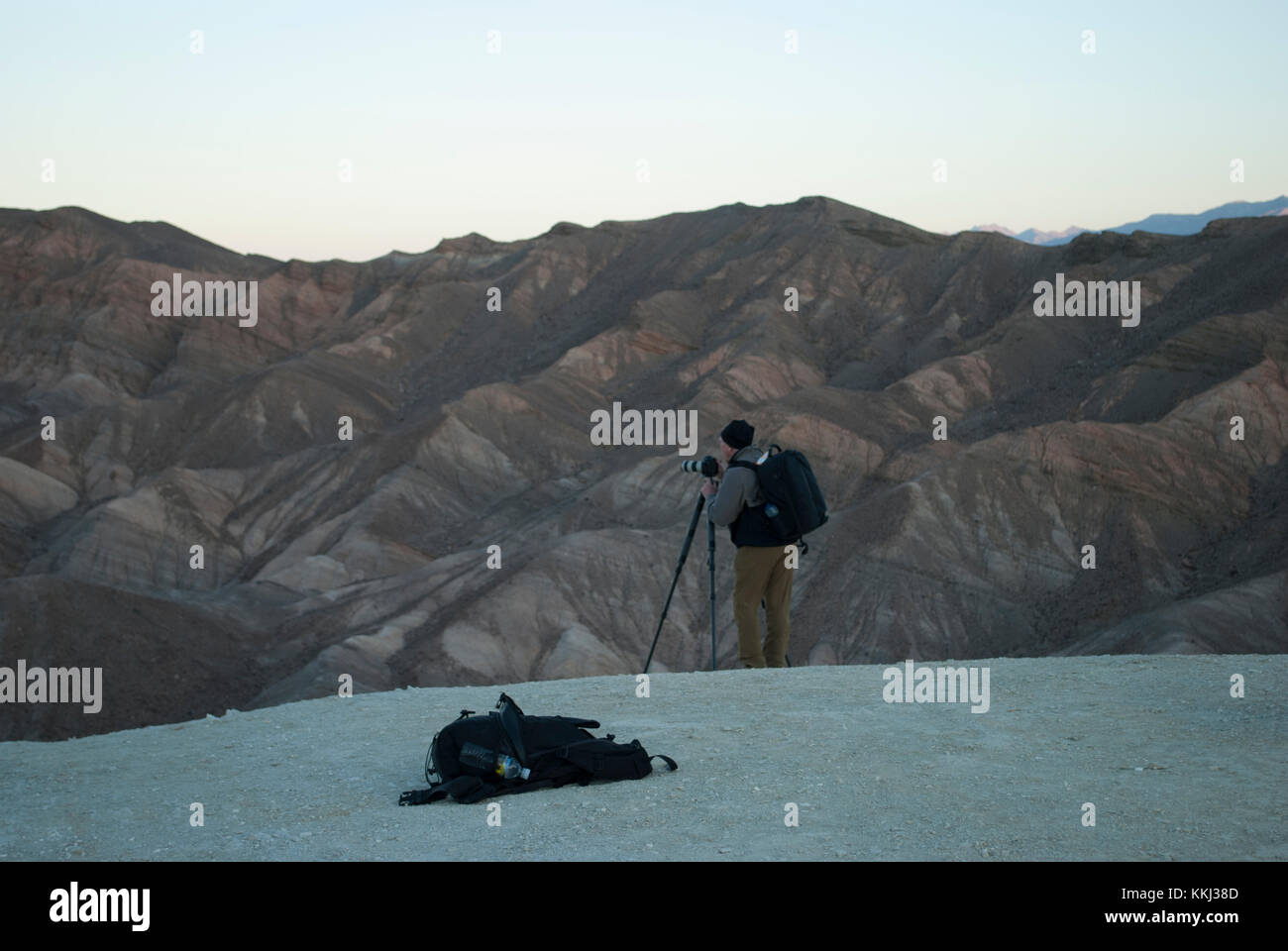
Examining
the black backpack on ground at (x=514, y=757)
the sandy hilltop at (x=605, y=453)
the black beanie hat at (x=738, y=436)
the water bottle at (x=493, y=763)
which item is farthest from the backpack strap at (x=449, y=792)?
the black beanie hat at (x=738, y=436)

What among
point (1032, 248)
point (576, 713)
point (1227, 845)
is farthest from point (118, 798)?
point (1032, 248)

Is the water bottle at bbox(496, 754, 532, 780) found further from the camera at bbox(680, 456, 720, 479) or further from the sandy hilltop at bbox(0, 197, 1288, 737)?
the camera at bbox(680, 456, 720, 479)

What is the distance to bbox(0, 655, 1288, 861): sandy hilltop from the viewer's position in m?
5.24

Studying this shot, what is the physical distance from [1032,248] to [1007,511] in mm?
28117

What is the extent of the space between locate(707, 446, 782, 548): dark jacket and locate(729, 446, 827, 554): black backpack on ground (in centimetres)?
5

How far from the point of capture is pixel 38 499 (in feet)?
156

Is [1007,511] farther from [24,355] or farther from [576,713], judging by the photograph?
[24,355]

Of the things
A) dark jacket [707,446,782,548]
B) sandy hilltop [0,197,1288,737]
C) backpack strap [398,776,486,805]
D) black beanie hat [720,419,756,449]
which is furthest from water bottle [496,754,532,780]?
black beanie hat [720,419,756,449]

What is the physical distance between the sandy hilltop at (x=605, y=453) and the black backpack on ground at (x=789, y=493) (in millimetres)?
3511

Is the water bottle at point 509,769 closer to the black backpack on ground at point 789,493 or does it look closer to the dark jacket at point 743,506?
the dark jacket at point 743,506

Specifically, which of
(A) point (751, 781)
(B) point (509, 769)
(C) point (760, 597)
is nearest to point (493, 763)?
(B) point (509, 769)

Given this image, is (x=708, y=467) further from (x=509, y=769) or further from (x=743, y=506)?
(x=509, y=769)

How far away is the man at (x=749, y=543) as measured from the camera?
27.8ft

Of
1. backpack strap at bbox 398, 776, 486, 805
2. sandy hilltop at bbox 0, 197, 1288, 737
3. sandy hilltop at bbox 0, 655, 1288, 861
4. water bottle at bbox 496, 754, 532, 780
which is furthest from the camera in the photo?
sandy hilltop at bbox 0, 197, 1288, 737
